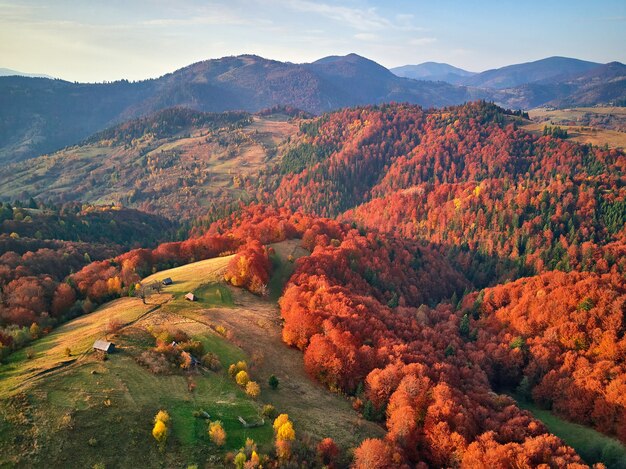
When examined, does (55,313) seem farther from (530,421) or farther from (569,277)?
(569,277)

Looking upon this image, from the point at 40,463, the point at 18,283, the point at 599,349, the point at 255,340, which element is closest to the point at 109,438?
the point at 40,463

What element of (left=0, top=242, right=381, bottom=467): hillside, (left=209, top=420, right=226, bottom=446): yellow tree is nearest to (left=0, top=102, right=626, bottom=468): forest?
(left=0, top=242, right=381, bottom=467): hillside

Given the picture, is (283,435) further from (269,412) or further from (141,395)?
(141,395)

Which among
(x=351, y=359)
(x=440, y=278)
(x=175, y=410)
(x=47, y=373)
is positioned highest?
(x=47, y=373)

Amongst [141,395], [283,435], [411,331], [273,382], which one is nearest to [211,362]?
[273,382]

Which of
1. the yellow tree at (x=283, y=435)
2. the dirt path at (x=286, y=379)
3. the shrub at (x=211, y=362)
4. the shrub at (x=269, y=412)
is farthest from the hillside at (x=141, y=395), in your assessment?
the yellow tree at (x=283, y=435)

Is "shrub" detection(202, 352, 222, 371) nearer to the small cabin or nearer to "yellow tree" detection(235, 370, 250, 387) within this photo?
"yellow tree" detection(235, 370, 250, 387)
